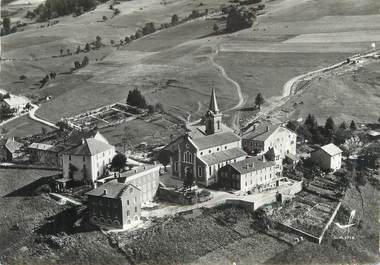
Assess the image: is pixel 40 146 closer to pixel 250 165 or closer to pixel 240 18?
pixel 250 165

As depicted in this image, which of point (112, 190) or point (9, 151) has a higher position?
point (112, 190)

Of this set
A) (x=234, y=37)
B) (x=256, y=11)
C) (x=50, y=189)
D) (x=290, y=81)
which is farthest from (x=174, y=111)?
(x=256, y=11)

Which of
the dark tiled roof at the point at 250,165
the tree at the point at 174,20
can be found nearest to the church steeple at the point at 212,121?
the dark tiled roof at the point at 250,165

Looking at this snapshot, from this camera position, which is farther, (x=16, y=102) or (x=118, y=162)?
(x=16, y=102)

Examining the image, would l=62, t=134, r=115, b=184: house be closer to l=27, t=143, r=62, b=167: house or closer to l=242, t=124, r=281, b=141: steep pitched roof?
l=27, t=143, r=62, b=167: house

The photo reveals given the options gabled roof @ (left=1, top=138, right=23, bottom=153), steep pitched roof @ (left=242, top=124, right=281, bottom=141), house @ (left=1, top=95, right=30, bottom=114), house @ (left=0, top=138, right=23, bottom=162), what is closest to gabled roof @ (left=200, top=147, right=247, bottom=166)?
steep pitched roof @ (left=242, top=124, right=281, bottom=141)

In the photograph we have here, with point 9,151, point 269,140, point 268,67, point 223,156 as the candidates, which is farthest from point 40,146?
point 268,67

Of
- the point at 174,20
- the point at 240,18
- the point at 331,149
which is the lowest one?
the point at 331,149
